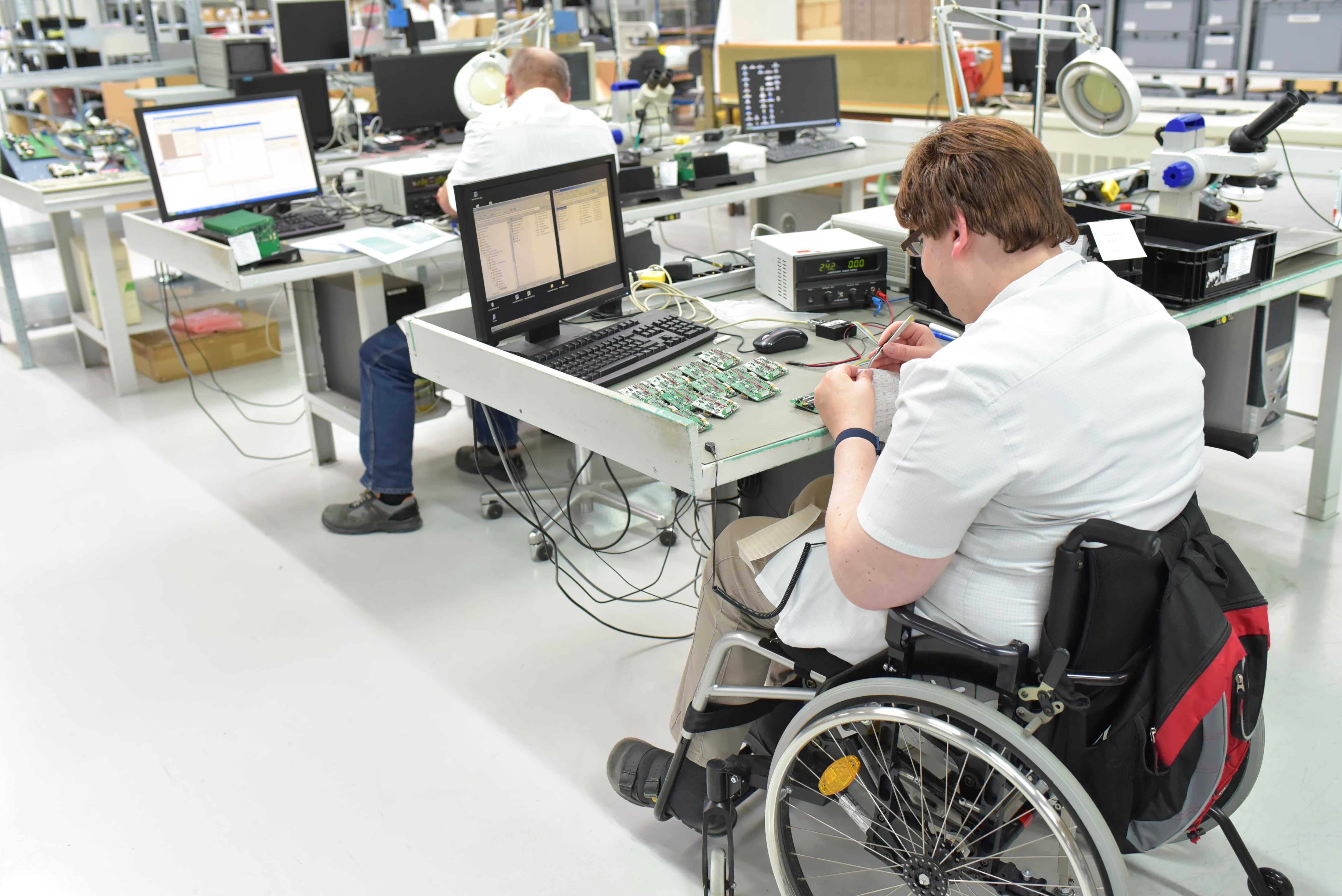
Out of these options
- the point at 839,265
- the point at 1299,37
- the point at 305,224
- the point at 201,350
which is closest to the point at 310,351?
the point at 305,224

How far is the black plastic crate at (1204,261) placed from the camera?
2.10m

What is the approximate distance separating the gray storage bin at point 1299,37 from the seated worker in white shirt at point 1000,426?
4772mm

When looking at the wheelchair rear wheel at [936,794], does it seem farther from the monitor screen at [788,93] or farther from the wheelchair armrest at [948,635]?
the monitor screen at [788,93]

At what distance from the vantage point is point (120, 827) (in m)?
→ 1.93

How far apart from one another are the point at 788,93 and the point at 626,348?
9.42 ft

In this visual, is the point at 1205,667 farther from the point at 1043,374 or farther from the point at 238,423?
the point at 238,423

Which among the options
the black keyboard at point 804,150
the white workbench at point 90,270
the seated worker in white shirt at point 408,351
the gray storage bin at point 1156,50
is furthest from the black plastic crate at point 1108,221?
the gray storage bin at point 1156,50

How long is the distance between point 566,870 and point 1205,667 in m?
1.07

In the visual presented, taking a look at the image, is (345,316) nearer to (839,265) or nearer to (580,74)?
(839,265)

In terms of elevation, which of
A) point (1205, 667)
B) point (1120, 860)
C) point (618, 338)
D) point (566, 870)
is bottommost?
point (566, 870)

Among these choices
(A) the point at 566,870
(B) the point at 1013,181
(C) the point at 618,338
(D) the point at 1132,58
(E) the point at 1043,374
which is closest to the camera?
(E) the point at 1043,374

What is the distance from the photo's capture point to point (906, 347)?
5.57 ft

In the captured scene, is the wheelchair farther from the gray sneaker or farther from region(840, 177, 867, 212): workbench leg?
region(840, 177, 867, 212): workbench leg

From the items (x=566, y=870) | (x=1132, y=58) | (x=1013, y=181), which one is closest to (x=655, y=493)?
(x=566, y=870)
